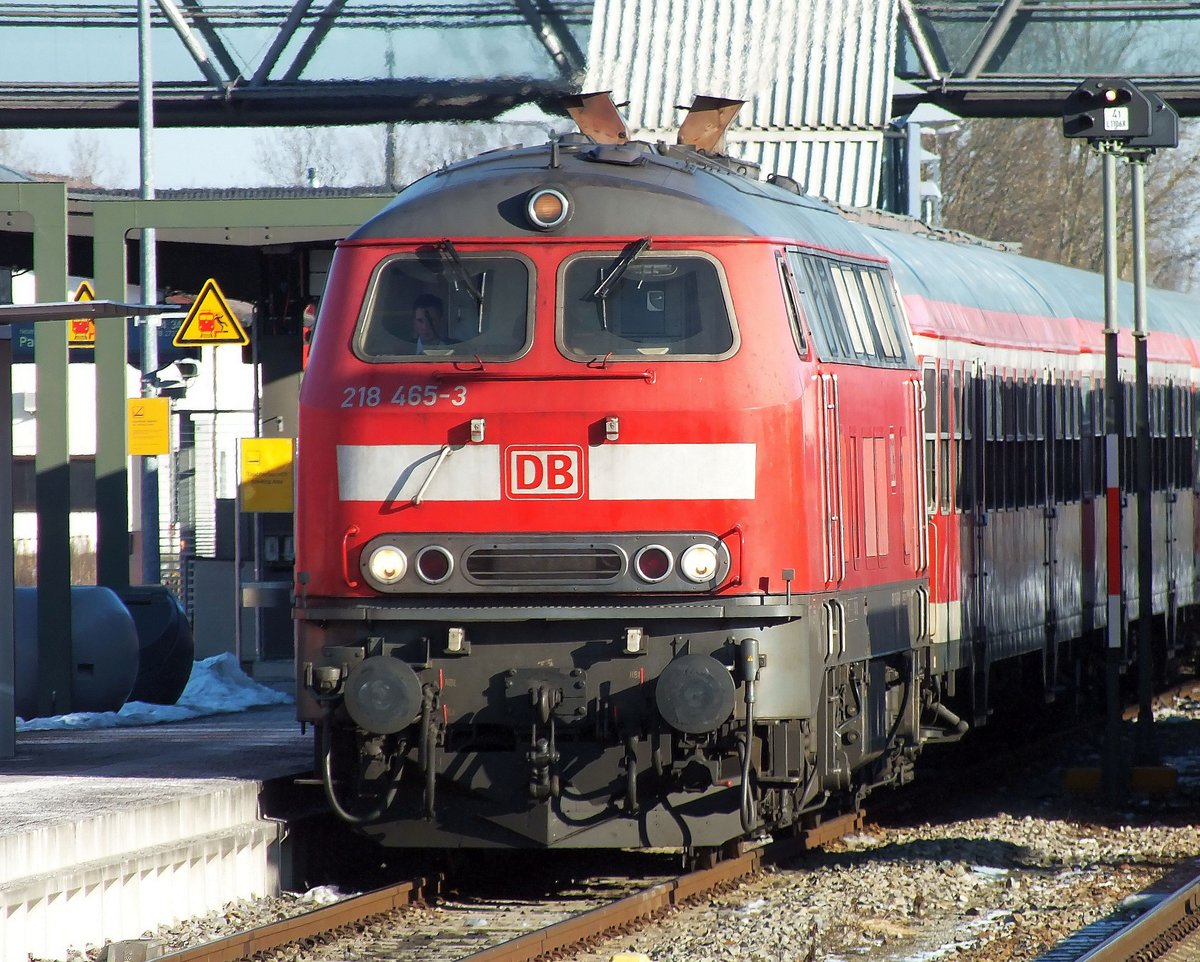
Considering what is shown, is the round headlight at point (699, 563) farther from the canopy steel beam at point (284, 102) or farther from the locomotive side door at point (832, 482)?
the canopy steel beam at point (284, 102)

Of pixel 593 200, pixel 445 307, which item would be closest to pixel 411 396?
pixel 445 307

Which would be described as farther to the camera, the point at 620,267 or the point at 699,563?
the point at 620,267

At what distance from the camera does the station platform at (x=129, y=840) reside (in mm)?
8930

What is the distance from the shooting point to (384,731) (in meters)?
9.39

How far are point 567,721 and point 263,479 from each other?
824 centimetres

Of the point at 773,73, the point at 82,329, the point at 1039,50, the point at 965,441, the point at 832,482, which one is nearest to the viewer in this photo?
the point at 832,482

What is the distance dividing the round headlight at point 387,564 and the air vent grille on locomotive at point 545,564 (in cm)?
31

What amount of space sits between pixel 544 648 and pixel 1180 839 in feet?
Result: 17.2

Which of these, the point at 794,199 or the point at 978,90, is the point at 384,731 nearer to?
the point at 794,199

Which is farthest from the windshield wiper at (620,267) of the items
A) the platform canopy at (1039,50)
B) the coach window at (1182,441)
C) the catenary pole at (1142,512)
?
the platform canopy at (1039,50)

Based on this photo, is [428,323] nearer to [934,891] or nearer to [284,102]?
[934,891]

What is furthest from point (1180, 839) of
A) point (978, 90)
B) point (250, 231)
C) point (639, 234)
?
point (978, 90)

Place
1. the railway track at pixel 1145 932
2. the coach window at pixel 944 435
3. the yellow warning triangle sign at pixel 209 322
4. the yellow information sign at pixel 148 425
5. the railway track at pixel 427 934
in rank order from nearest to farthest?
the railway track at pixel 427 934 → the railway track at pixel 1145 932 → the coach window at pixel 944 435 → the yellow warning triangle sign at pixel 209 322 → the yellow information sign at pixel 148 425

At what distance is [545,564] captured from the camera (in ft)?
31.3
